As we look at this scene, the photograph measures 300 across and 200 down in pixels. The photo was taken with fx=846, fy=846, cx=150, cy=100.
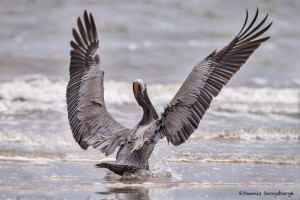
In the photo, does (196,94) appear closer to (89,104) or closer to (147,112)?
(147,112)

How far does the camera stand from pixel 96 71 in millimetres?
9438

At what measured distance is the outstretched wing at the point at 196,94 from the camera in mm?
8664

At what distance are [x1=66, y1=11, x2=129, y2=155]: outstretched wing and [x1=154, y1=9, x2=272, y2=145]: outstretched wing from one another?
0.58 meters

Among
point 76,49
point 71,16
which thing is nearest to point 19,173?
point 76,49

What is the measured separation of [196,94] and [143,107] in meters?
0.68

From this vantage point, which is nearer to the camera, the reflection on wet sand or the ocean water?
the reflection on wet sand

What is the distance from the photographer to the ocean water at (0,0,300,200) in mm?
8602

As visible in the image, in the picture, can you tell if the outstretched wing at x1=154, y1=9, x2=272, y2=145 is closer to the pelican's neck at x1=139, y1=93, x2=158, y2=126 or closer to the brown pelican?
the brown pelican

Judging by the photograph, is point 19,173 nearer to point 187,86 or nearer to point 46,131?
point 187,86

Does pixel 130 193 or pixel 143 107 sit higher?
pixel 143 107

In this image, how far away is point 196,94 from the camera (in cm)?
874

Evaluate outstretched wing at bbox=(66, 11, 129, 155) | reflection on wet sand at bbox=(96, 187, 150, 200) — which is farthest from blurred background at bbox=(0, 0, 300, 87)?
reflection on wet sand at bbox=(96, 187, 150, 200)

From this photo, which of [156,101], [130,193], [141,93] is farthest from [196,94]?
[156,101]

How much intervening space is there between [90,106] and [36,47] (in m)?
10.2
